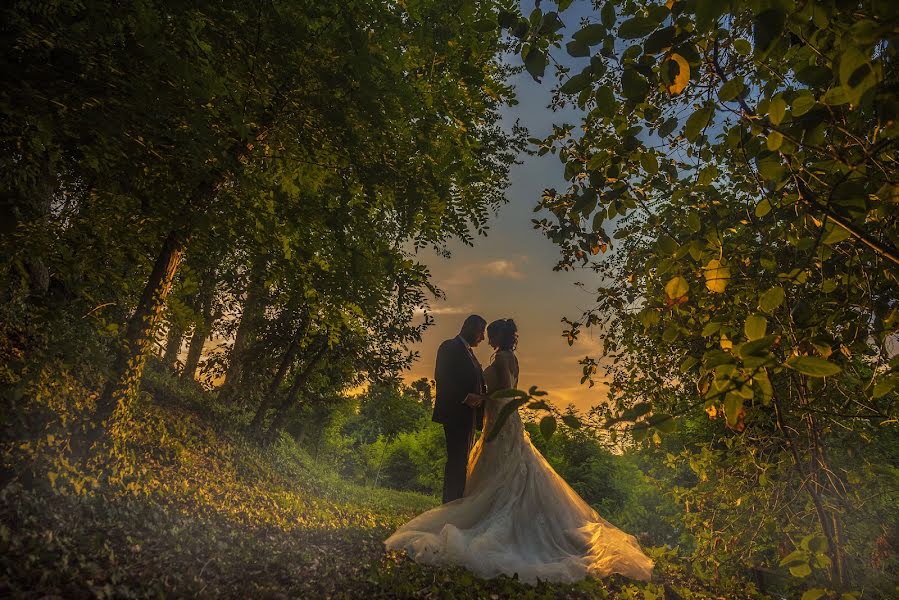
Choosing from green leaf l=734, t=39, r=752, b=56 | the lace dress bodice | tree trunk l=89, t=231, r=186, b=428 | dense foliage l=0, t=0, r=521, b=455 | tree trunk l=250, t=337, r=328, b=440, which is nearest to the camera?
green leaf l=734, t=39, r=752, b=56

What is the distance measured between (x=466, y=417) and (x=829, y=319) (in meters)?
6.05

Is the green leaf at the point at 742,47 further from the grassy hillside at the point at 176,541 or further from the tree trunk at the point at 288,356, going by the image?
the tree trunk at the point at 288,356

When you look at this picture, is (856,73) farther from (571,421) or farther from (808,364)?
(571,421)

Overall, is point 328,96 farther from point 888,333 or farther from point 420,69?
point 888,333

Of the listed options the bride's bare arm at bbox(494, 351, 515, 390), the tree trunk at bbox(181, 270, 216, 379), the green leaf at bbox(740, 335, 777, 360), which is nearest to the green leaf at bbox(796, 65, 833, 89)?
the green leaf at bbox(740, 335, 777, 360)

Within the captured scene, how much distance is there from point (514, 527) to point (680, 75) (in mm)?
6101

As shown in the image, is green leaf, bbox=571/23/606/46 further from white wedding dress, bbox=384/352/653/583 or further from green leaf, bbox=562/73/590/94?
white wedding dress, bbox=384/352/653/583

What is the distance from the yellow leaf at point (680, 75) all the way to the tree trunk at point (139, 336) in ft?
21.4

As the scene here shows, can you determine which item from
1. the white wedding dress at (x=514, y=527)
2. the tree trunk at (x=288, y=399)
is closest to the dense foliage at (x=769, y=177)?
the white wedding dress at (x=514, y=527)

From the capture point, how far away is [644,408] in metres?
1.12

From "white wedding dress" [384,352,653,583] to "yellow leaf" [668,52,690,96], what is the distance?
529 centimetres

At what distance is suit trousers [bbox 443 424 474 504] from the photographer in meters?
7.13

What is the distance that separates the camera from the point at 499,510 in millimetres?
6363

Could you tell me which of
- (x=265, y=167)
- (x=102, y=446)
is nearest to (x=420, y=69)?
(x=265, y=167)
